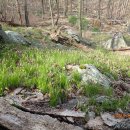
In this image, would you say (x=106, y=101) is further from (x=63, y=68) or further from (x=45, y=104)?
(x=63, y=68)

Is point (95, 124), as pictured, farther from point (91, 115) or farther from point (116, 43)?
point (116, 43)

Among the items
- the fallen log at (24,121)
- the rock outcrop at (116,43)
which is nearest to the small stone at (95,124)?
the fallen log at (24,121)

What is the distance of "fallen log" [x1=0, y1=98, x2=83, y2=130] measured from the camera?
4.94m

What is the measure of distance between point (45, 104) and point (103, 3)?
80.8 meters

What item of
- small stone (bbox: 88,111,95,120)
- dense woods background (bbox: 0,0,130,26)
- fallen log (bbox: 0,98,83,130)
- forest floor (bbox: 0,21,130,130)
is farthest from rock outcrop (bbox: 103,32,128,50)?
fallen log (bbox: 0,98,83,130)

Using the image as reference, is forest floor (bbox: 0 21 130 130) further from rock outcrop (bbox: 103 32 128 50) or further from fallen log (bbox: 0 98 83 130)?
rock outcrop (bbox: 103 32 128 50)

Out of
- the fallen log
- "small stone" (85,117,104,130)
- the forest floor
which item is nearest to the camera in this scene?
the fallen log

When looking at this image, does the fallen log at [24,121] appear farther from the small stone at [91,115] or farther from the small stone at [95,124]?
the small stone at [91,115]

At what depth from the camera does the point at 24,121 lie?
5148 millimetres

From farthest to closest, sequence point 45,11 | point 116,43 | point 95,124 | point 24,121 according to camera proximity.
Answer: point 45,11 < point 116,43 < point 95,124 < point 24,121

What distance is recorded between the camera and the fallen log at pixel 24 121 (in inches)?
194

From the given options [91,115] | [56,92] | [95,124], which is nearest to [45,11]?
[56,92]

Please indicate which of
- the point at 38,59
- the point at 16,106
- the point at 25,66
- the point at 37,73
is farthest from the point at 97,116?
the point at 38,59

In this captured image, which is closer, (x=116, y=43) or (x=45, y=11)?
(x=116, y=43)
